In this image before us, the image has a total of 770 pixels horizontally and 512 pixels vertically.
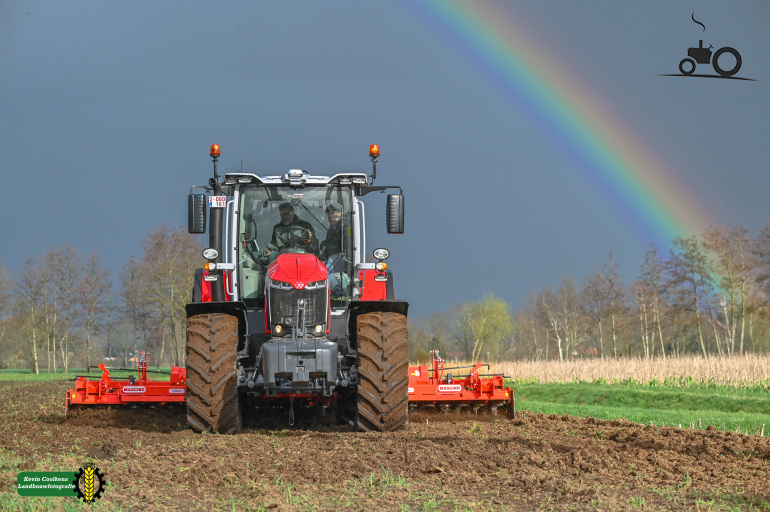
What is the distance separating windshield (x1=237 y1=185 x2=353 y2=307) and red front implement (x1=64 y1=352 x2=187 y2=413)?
1985 millimetres

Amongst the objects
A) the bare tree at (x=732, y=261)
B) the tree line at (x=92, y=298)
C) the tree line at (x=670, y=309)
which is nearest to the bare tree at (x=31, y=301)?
the tree line at (x=92, y=298)

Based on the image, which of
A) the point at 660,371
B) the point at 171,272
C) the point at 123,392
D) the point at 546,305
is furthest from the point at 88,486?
the point at 546,305

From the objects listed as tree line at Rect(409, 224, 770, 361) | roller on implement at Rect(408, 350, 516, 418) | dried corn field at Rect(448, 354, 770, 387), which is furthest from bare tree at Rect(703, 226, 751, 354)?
roller on implement at Rect(408, 350, 516, 418)

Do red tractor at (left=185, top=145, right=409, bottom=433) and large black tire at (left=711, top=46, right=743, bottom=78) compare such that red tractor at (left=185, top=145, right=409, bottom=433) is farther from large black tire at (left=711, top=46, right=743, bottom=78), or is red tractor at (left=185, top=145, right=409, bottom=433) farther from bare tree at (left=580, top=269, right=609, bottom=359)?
bare tree at (left=580, top=269, right=609, bottom=359)

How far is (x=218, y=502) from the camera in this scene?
6.14 m

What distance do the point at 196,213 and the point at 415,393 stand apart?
415 cm

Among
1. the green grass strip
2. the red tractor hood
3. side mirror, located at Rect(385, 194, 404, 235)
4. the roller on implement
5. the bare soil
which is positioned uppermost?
side mirror, located at Rect(385, 194, 404, 235)

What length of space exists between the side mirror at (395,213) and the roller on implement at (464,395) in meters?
2.66

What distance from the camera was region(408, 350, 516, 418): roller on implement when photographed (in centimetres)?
1217

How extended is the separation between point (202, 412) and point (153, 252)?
42.4 m

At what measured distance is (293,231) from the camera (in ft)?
36.8

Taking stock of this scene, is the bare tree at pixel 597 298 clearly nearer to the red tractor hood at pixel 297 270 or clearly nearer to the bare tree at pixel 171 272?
the bare tree at pixel 171 272

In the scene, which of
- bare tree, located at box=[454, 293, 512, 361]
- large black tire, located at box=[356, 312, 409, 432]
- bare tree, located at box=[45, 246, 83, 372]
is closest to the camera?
large black tire, located at box=[356, 312, 409, 432]

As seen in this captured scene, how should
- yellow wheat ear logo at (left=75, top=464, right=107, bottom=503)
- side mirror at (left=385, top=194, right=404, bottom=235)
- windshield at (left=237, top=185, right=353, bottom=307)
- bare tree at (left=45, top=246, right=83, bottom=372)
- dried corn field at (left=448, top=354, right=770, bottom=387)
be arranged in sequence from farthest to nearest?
1. bare tree at (left=45, top=246, right=83, bottom=372)
2. dried corn field at (left=448, top=354, right=770, bottom=387)
3. windshield at (left=237, top=185, right=353, bottom=307)
4. side mirror at (left=385, top=194, right=404, bottom=235)
5. yellow wheat ear logo at (left=75, top=464, right=107, bottom=503)
